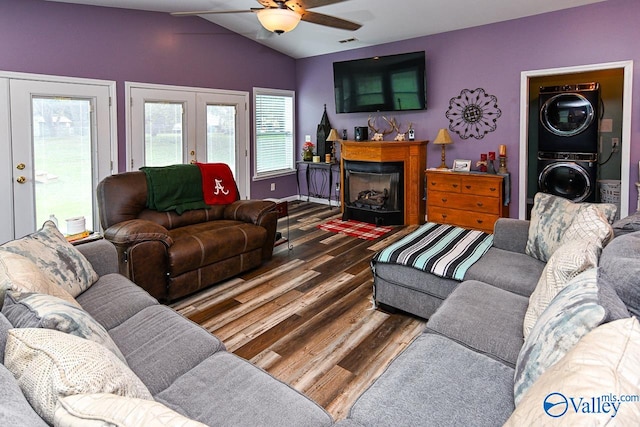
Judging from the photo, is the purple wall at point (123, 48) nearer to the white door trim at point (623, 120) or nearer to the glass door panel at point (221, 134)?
the glass door panel at point (221, 134)

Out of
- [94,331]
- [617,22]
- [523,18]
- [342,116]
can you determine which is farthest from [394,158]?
[94,331]

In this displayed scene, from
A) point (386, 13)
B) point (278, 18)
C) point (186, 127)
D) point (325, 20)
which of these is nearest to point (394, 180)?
point (386, 13)

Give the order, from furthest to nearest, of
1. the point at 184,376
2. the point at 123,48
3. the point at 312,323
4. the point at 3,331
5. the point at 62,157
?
the point at 123,48
the point at 62,157
the point at 312,323
the point at 184,376
the point at 3,331

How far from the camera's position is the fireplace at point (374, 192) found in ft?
19.5

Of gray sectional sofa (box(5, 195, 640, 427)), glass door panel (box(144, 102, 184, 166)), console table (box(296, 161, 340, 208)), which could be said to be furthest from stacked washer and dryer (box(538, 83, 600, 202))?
glass door panel (box(144, 102, 184, 166))

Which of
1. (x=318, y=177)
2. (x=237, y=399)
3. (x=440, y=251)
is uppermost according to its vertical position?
(x=318, y=177)

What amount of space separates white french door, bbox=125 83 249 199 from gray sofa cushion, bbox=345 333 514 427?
4666 mm

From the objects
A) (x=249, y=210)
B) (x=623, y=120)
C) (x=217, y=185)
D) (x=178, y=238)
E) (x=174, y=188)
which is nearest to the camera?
(x=178, y=238)

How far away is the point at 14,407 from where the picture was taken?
0.88 metres

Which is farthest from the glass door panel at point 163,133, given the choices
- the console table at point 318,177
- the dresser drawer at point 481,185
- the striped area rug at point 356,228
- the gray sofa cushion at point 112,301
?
the dresser drawer at point 481,185

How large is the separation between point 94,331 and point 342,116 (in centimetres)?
603

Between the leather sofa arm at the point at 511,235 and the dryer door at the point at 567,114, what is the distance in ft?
9.98
